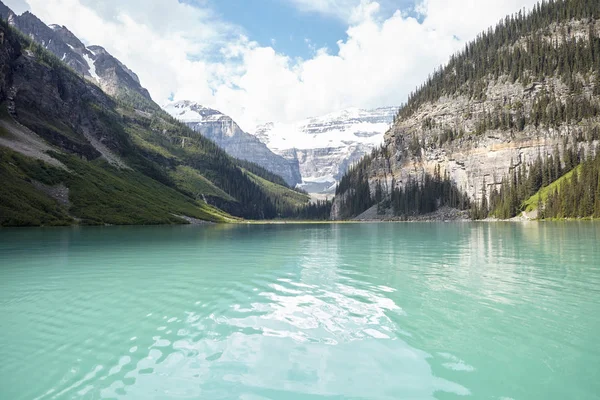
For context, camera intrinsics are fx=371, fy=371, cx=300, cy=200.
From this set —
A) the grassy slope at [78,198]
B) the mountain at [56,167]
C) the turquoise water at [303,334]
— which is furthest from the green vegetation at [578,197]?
the grassy slope at [78,198]

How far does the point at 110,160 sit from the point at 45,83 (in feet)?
144

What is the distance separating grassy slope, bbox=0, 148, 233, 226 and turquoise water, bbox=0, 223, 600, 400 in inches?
3041

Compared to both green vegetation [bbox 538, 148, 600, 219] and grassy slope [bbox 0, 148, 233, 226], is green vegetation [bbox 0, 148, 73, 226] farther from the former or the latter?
green vegetation [bbox 538, 148, 600, 219]

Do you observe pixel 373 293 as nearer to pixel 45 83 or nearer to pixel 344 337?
pixel 344 337

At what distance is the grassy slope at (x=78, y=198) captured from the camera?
295ft

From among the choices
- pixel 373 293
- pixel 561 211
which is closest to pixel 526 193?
pixel 561 211

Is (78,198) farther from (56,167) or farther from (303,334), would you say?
(303,334)

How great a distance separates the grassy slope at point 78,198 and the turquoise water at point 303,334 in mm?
77245

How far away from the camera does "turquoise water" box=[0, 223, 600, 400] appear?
30.9 feet

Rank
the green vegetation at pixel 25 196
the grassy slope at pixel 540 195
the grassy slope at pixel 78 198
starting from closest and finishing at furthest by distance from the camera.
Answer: the green vegetation at pixel 25 196
the grassy slope at pixel 78 198
the grassy slope at pixel 540 195

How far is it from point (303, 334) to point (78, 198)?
119789 mm

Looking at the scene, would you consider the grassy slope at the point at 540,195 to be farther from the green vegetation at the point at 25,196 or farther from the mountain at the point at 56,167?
the green vegetation at the point at 25,196

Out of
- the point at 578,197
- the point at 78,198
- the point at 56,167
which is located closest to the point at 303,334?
the point at 78,198

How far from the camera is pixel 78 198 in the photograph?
11262cm
